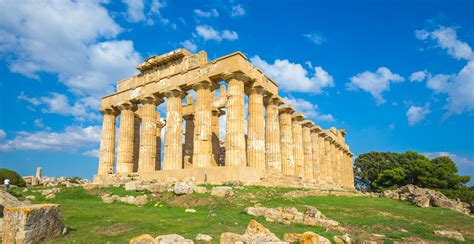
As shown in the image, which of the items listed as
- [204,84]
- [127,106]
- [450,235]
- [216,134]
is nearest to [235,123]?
[204,84]

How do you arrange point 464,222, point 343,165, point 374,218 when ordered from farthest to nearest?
1. point 343,165
2. point 464,222
3. point 374,218

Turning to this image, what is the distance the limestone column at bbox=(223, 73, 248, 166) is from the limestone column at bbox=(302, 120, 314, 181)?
14436 millimetres

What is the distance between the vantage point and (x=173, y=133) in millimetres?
28203

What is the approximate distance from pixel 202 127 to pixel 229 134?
2450mm

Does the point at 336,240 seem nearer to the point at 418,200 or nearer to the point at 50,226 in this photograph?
the point at 50,226

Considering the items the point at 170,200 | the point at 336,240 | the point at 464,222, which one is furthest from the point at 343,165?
the point at 336,240

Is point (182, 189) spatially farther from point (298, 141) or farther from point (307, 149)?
point (307, 149)

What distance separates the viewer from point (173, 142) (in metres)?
28.1

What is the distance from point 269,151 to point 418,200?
1171 cm

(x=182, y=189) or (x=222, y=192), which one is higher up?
(x=182, y=189)

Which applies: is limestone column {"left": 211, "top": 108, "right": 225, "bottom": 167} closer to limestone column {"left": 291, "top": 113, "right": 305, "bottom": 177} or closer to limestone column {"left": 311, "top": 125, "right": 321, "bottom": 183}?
limestone column {"left": 291, "top": 113, "right": 305, "bottom": 177}

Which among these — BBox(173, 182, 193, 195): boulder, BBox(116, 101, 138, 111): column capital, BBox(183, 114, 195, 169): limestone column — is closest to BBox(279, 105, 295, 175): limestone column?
BBox(183, 114, 195, 169): limestone column

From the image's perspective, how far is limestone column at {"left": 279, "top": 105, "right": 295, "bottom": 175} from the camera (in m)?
30.3

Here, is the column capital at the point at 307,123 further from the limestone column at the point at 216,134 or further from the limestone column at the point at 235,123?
the limestone column at the point at 235,123
